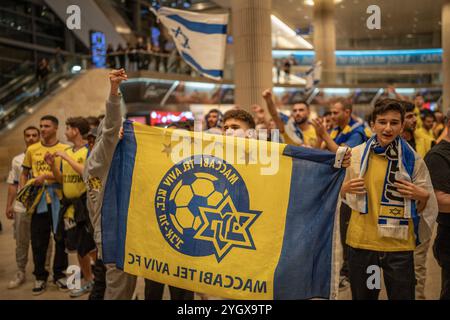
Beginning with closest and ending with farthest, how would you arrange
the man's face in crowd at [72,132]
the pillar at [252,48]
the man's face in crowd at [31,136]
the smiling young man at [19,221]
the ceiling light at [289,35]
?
the man's face in crowd at [72,132], the smiling young man at [19,221], the man's face in crowd at [31,136], the pillar at [252,48], the ceiling light at [289,35]

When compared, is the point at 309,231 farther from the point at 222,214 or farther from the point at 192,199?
the point at 192,199

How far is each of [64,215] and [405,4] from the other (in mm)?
30703

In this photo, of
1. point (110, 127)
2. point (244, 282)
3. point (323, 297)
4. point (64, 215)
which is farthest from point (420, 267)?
point (64, 215)

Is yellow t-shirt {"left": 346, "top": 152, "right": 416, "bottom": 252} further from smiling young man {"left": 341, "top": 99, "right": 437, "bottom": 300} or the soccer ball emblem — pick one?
the soccer ball emblem

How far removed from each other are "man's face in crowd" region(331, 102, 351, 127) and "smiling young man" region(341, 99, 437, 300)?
5.93 feet

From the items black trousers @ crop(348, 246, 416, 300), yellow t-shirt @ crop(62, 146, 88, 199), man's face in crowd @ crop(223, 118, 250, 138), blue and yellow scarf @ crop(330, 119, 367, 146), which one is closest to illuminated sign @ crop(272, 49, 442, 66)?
blue and yellow scarf @ crop(330, 119, 367, 146)

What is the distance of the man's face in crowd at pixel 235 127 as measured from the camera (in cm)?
339

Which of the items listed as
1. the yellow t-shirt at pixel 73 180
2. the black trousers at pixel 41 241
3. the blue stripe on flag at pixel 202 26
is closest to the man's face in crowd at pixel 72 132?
the yellow t-shirt at pixel 73 180

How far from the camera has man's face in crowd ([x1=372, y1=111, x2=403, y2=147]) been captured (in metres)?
2.89

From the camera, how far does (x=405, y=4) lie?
2956 centimetres

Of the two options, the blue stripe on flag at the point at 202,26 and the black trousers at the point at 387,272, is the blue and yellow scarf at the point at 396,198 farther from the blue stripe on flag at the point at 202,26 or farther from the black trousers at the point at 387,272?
the blue stripe on flag at the point at 202,26

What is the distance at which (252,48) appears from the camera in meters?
11.6

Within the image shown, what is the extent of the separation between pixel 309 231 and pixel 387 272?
2.11 ft
